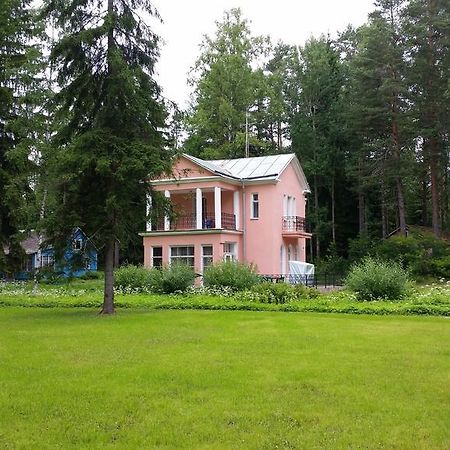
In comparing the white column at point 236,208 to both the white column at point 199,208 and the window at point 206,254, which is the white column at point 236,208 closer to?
the white column at point 199,208

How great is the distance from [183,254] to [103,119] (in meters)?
17.5

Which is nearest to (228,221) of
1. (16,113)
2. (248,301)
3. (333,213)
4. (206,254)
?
(206,254)

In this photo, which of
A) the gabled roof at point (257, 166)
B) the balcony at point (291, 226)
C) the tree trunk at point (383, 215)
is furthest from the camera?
the tree trunk at point (383, 215)

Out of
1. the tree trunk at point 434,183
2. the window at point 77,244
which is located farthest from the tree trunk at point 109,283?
the tree trunk at point 434,183

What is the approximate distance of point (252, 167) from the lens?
3700 cm

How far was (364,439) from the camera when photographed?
509cm

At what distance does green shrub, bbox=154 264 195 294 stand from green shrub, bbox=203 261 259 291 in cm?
76

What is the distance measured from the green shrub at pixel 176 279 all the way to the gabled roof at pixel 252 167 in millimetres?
10568

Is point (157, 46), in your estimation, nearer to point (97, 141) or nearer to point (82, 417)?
point (97, 141)

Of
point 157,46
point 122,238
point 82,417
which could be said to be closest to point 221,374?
point 82,417

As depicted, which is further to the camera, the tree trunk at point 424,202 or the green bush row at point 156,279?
the tree trunk at point 424,202

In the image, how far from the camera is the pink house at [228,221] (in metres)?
33.1

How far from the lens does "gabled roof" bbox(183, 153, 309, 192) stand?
113 feet

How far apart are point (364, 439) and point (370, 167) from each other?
37.4 metres
